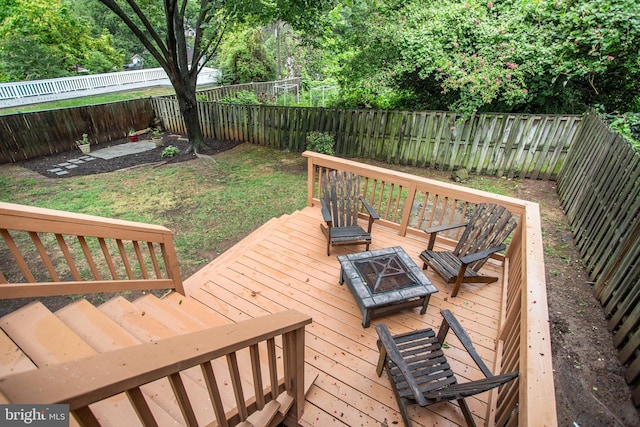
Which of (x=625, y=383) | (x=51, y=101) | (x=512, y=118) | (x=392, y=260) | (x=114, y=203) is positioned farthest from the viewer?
(x=51, y=101)

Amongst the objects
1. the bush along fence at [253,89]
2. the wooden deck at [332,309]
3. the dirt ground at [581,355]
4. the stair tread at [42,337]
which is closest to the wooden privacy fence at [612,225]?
the dirt ground at [581,355]

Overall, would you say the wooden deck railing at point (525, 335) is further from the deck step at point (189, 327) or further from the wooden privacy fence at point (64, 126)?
the wooden privacy fence at point (64, 126)

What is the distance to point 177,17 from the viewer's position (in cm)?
684

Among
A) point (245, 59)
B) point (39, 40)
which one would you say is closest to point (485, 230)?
point (245, 59)

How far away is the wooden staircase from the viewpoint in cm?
130

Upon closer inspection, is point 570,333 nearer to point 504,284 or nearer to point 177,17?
point 504,284

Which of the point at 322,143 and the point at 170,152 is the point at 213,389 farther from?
the point at 170,152

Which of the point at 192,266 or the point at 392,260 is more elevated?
the point at 392,260

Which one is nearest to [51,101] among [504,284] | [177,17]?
[177,17]

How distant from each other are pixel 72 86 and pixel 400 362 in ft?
60.5

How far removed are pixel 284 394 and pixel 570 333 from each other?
9.19ft

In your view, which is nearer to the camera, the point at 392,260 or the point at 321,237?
the point at 392,260

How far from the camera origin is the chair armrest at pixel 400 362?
161 cm

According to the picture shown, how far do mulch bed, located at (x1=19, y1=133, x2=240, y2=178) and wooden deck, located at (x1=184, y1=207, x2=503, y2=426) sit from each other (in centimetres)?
522
